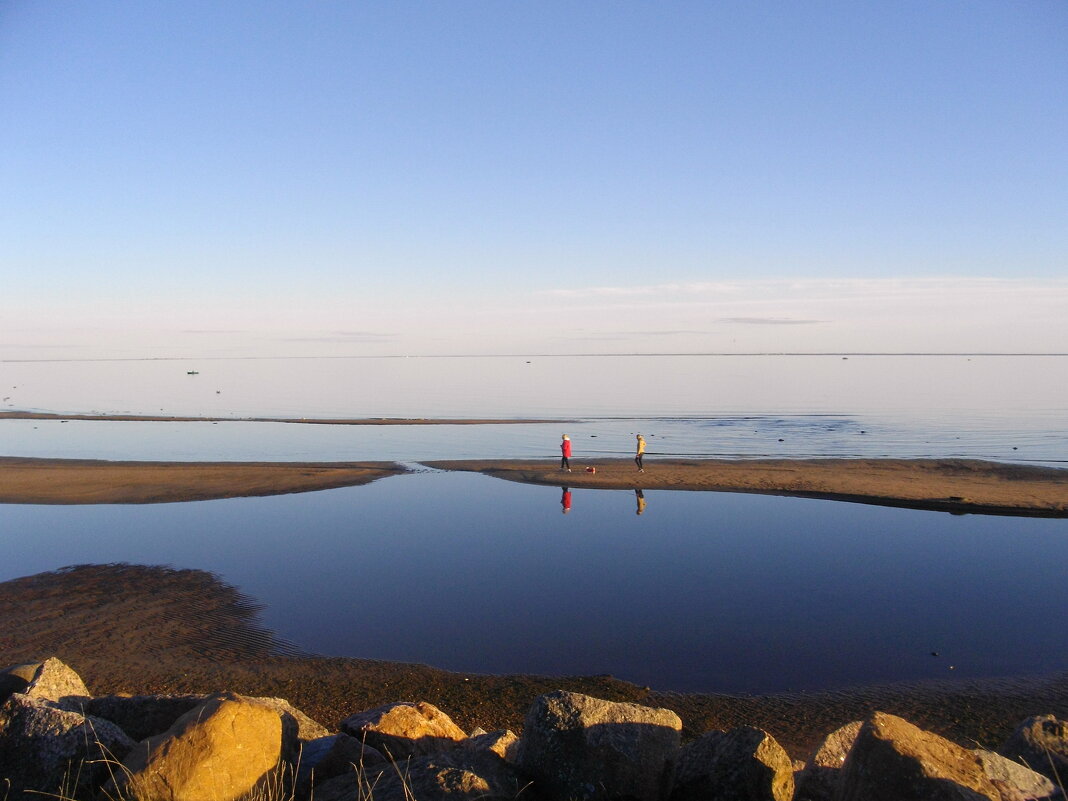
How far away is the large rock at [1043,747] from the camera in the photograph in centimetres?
643

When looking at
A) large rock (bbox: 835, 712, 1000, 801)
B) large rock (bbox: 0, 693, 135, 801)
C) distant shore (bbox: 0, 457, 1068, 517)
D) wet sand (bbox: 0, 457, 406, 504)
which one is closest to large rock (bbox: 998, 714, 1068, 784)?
large rock (bbox: 835, 712, 1000, 801)

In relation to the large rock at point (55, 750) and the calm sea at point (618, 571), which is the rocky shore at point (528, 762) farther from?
the calm sea at point (618, 571)

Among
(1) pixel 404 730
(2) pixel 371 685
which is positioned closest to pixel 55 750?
(1) pixel 404 730

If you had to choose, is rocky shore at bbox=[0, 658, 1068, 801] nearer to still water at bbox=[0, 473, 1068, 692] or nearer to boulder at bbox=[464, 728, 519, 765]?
boulder at bbox=[464, 728, 519, 765]

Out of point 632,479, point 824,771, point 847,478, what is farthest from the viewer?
point 632,479

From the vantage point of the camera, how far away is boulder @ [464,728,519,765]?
6551mm

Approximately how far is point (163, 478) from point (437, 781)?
1155 inches

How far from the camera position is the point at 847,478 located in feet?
100

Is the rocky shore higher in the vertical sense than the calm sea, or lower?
higher

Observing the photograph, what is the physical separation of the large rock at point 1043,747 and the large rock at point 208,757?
5899 mm

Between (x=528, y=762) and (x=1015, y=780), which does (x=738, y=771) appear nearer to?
(x=528, y=762)

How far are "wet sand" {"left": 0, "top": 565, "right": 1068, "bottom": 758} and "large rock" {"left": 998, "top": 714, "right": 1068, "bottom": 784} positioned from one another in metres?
3.56

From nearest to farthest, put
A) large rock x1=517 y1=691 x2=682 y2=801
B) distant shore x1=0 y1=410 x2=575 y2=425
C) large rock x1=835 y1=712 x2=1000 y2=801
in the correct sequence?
large rock x1=835 y1=712 x2=1000 y2=801, large rock x1=517 y1=691 x2=682 y2=801, distant shore x1=0 y1=410 x2=575 y2=425

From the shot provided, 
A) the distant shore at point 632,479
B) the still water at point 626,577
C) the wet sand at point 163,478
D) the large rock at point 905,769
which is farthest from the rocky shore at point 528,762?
the wet sand at point 163,478
